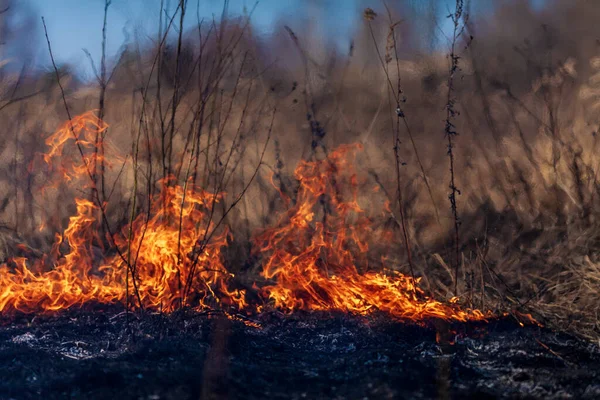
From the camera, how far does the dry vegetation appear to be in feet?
20.5

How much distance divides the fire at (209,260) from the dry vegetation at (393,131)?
0.17 metres

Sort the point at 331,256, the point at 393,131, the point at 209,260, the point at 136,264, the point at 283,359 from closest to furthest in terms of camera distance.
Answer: the point at 283,359
the point at 136,264
the point at 209,260
the point at 331,256
the point at 393,131

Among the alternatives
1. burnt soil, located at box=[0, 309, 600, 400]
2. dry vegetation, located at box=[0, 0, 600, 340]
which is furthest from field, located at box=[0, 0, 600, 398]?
burnt soil, located at box=[0, 309, 600, 400]

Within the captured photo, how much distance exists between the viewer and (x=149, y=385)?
3.92 metres

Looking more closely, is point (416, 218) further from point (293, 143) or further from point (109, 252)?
point (109, 252)

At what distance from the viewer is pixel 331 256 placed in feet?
20.5

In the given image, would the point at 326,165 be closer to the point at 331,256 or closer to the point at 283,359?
the point at 331,256

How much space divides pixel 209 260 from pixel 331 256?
124 centimetres

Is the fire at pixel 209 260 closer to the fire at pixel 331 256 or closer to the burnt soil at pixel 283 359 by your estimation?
the fire at pixel 331 256

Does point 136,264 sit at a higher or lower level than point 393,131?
lower

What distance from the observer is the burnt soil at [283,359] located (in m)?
3.90

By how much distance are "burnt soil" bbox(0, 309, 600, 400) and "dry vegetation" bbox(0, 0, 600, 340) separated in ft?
4.08

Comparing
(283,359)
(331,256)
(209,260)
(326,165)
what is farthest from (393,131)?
(283,359)

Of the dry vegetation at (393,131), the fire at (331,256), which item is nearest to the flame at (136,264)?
the dry vegetation at (393,131)
